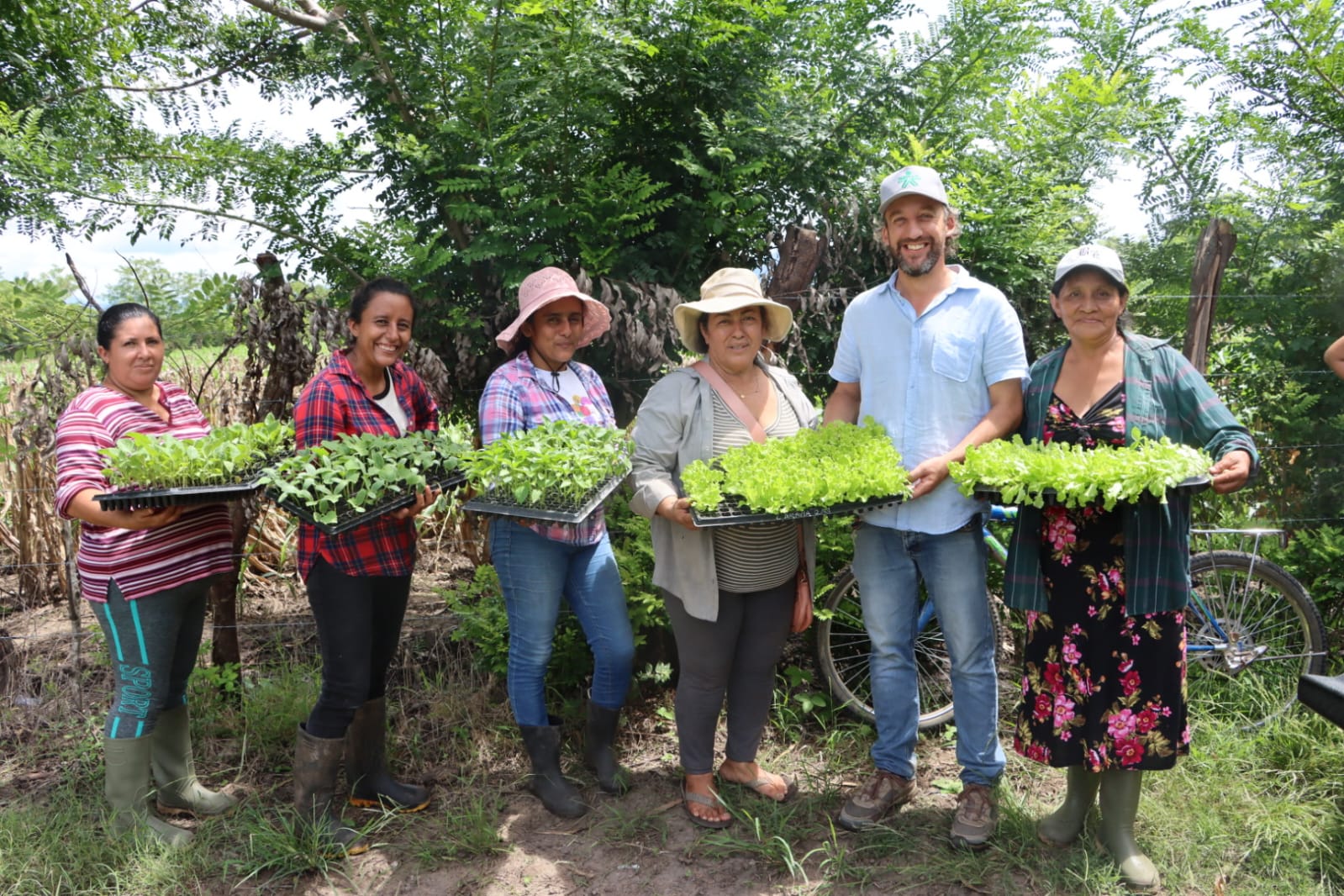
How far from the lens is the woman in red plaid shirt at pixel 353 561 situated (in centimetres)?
332

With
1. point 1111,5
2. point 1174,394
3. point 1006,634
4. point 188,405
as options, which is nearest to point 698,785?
point 1006,634

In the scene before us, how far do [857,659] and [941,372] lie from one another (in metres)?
2.23

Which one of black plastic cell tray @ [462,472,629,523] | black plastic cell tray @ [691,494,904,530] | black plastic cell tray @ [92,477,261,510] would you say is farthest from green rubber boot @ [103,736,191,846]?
black plastic cell tray @ [691,494,904,530]

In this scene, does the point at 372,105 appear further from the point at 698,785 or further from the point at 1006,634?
the point at 1006,634

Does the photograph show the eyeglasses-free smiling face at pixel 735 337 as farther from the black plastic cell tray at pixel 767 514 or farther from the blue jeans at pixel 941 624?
the blue jeans at pixel 941 624

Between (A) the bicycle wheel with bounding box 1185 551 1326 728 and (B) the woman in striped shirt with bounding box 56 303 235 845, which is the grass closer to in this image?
(A) the bicycle wheel with bounding box 1185 551 1326 728

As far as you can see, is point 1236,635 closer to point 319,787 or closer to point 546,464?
point 546,464

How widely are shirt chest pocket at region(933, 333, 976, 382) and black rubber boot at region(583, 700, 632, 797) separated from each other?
6.53ft

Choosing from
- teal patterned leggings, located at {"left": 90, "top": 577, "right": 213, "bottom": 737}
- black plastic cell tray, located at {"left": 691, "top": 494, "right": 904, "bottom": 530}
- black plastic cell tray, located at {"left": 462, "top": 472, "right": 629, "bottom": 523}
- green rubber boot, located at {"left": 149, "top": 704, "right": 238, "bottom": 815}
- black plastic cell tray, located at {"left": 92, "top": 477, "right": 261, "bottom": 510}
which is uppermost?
black plastic cell tray, located at {"left": 92, "top": 477, "right": 261, "bottom": 510}

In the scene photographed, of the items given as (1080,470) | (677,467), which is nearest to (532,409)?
(677,467)

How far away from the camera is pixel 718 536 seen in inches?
134

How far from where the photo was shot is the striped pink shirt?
3221mm

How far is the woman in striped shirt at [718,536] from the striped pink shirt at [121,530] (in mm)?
1745

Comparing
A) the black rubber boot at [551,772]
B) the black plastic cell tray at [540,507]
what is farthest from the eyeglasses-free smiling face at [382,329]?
the black rubber boot at [551,772]
